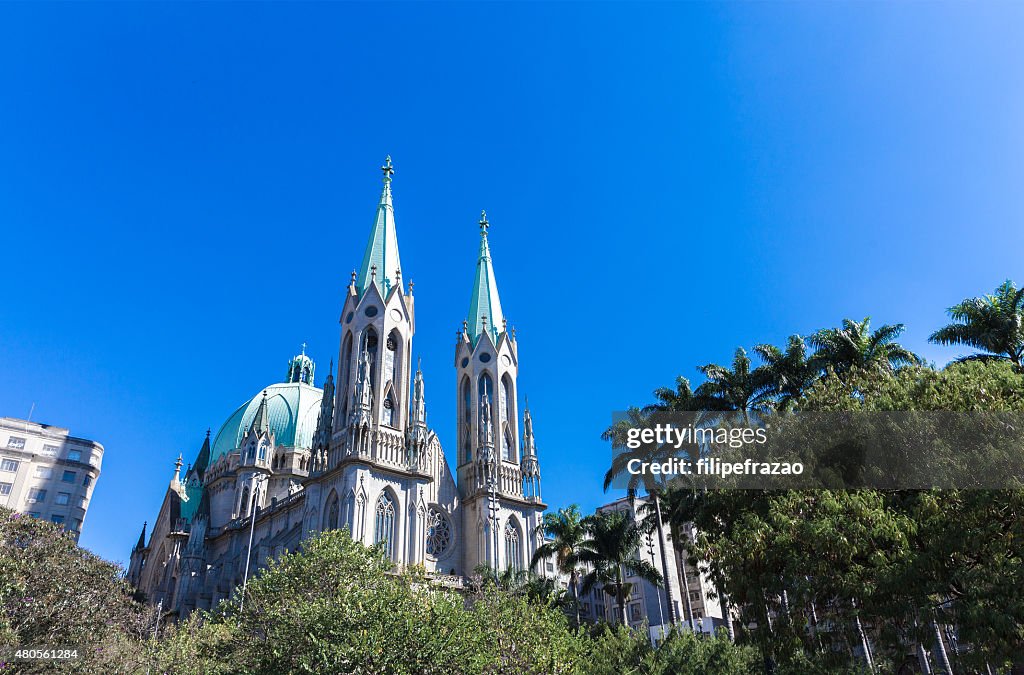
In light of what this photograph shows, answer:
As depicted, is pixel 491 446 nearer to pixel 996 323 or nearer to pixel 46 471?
pixel 996 323

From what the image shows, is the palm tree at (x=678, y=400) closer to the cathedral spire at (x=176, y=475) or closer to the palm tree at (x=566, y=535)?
the palm tree at (x=566, y=535)

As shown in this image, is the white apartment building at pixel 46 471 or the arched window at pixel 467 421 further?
the white apartment building at pixel 46 471

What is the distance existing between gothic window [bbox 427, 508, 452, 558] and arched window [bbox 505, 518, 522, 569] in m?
4.12

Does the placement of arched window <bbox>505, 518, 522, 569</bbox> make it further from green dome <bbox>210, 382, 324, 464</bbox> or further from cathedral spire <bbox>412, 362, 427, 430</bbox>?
green dome <bbox>210, 382, 324, 464</bbox>

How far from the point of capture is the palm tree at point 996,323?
27344mm

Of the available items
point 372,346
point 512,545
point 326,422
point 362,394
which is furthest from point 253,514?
point 512,545

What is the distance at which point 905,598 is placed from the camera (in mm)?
16625

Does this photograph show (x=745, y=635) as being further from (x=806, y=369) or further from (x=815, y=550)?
(x=806, y=369)

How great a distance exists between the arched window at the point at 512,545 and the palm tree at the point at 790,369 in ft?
78.7

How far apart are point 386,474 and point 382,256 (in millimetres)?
19905

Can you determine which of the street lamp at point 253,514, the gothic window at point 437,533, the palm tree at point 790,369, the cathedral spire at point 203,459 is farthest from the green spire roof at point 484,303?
the cathedral spire at point 203,459

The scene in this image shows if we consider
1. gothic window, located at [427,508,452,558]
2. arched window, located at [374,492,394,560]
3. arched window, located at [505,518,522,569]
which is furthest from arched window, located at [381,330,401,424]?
arched window, located at [505,518,522,569]

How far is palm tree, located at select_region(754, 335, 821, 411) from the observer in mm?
32750

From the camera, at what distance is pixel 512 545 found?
167 ft
